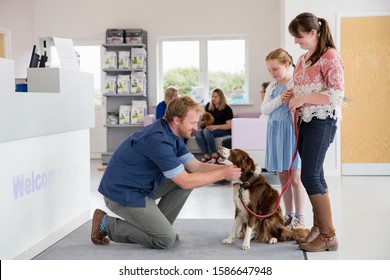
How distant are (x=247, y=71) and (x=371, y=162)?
9.15ft

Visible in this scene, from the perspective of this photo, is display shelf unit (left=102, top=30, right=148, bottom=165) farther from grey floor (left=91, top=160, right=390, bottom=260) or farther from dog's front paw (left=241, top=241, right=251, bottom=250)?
dog's front paw (left=241, top=241, right=251, bottom=250)

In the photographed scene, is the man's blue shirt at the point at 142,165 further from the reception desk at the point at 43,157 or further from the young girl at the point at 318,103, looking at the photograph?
the young girl at the point at 318,103

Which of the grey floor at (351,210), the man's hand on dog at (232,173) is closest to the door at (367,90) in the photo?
the grey floor at (351,210)

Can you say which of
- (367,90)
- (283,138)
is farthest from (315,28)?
(367,90)

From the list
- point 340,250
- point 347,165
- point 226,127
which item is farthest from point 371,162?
point 340,250

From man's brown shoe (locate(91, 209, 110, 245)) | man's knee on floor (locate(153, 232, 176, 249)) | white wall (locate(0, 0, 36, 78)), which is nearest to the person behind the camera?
man's knee on floor (locate(153, 232, 176, 249))

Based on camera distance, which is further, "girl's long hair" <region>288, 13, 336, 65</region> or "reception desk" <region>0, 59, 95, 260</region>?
"girl's long hair" <region>288, 13, 336, 65</region>

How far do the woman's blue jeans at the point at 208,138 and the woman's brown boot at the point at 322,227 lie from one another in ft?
12.1

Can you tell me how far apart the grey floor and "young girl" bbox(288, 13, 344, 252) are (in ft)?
0.78

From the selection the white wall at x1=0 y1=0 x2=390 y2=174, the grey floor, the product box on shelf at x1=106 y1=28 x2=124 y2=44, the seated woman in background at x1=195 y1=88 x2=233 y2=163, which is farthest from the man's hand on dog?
the product box on shelf at x1=106 y1=28 x2=124 y2=44

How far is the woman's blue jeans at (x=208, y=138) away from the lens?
6.54 meters

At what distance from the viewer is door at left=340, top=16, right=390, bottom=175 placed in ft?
20.1

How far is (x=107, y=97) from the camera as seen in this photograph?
27.5ft
